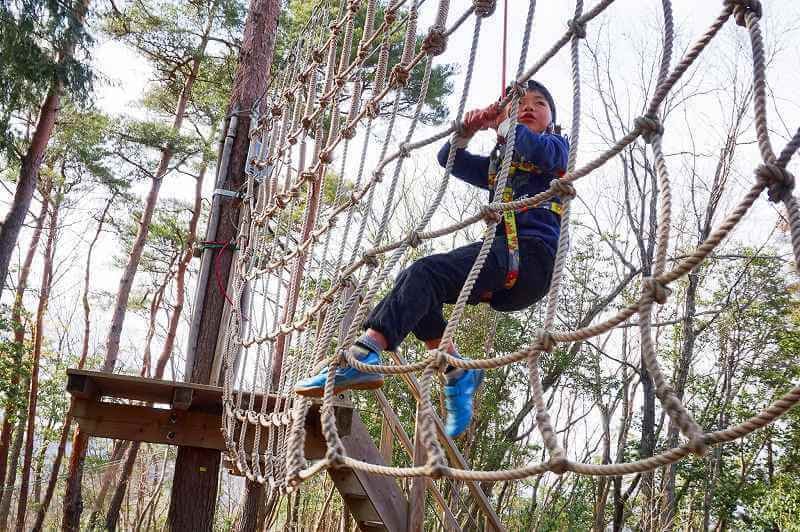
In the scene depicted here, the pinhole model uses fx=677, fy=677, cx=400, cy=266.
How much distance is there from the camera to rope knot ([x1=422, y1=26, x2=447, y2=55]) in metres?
1.71

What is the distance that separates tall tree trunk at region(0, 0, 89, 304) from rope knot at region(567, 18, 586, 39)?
595 cm

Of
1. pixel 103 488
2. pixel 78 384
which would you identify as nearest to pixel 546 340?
pixel 78 384

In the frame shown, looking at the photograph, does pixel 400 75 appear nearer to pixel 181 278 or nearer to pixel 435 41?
pixel 435 41

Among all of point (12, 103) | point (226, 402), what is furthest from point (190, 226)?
point (226, 402)

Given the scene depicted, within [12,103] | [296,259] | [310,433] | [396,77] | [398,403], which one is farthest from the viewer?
[398,403]

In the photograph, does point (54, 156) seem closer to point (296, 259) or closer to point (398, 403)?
point (398, 403)

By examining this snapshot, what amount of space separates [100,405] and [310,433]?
878 millimetres

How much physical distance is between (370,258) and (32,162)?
622cm

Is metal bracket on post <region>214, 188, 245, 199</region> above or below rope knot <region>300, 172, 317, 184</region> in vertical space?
above

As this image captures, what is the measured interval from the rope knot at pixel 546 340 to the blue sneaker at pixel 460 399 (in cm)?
77

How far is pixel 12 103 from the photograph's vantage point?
19.3ft

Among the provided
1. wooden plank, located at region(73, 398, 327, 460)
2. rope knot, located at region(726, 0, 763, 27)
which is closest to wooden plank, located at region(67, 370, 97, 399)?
wooden plank, located at region(73, 398, 327, 460)

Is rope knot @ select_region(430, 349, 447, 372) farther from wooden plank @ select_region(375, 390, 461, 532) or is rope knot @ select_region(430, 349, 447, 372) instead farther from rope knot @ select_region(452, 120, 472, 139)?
wooden plank @ select_region(375, 390, 461, 532)

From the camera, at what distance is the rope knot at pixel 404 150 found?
162 cm
